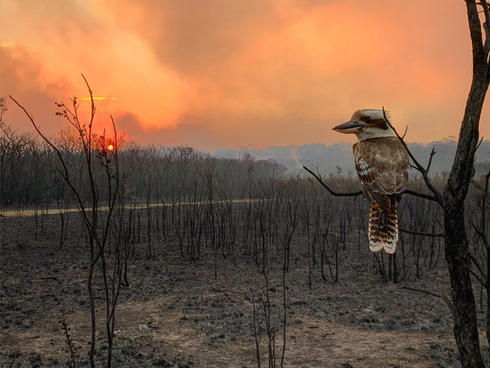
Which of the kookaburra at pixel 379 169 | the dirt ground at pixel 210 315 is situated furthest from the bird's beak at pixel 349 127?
the dirt ground at pixel 210 315

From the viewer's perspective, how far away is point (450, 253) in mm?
1772

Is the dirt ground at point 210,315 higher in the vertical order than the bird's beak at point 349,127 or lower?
lower

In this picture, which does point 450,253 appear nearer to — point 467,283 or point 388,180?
point 467,283

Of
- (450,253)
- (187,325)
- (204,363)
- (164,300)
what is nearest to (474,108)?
(450,253)

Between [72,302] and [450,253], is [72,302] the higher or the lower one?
the lower one

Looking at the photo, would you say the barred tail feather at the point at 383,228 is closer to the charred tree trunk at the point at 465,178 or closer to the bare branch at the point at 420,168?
the bare branch at the point at 420,168

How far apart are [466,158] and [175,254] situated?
933 cm

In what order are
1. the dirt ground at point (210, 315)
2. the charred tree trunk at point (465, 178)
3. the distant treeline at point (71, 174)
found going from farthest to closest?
the distant treeline at point (71, 174) < the dirt ground at point (210, 315) < the charred tree trunk at point (465, 178)

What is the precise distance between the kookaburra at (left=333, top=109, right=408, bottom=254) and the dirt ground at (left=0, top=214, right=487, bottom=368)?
3060 mm

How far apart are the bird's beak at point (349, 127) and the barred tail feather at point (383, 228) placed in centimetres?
27

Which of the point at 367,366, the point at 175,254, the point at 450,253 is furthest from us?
the point at 175,254

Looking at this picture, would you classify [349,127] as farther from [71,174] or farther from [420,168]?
[71,174]

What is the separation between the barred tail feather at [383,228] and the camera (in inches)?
48.3

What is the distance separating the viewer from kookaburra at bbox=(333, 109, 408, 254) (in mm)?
1271
